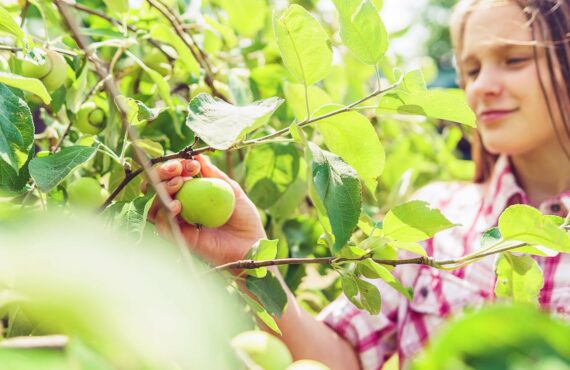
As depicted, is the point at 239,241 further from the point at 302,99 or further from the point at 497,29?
the point at 497,29

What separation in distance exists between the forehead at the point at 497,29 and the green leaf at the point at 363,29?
2.08 ft

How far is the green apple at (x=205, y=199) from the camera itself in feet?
2.26

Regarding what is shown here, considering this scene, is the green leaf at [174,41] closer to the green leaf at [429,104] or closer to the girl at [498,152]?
the green leaf at [429,104]

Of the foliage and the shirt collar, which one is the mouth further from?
the foliage

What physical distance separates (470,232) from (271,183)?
1.76 feet

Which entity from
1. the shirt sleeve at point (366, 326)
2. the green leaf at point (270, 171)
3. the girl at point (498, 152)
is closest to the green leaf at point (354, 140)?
the green leaf at point (270, 171)

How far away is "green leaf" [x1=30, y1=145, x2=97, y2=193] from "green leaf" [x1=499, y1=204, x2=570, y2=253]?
0.36 m

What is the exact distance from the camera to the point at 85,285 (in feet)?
0.76

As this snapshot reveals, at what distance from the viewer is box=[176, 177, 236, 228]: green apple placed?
2.26 feet

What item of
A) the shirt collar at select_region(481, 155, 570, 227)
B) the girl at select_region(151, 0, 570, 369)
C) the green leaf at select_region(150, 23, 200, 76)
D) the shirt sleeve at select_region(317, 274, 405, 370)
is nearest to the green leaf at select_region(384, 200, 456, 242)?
the green leaf at select_region(150, 23, 200, 76)

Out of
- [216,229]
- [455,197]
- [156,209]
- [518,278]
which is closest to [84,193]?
[156,209]

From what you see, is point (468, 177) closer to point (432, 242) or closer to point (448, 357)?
point (432, 242)

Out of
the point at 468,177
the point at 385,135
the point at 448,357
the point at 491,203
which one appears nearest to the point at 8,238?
the point at 448,357

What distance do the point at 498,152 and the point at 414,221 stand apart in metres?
0.71
